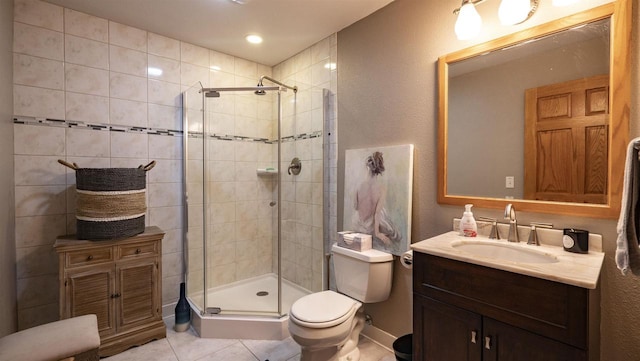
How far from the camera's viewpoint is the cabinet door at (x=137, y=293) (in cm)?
204

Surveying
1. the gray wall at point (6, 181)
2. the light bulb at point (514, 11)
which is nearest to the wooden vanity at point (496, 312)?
the light bulb at point (514, 11)

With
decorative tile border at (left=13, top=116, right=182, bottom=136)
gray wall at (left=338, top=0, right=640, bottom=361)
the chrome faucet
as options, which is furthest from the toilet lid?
decorative tile border at (left=13, top=116, right=182, bottom=136)

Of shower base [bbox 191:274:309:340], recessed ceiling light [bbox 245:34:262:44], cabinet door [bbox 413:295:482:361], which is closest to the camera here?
cabinet door [bbox 413:295:482:361]

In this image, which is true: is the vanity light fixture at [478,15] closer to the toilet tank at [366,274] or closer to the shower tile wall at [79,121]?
the toilet tank at [366,274]

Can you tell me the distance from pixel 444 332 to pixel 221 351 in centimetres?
157

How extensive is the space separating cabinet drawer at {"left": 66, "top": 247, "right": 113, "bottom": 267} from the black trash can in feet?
6.56

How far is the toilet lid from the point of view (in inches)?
64.2

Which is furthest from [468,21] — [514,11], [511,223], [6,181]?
[6,181]

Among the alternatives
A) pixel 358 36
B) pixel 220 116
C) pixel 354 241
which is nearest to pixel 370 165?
pixel 354 241

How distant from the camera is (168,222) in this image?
102 inches

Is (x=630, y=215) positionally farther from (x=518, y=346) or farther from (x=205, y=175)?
(x=205, y=175)

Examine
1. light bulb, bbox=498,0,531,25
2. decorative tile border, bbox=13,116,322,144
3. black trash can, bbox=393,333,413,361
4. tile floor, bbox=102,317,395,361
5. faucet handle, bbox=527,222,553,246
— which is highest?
light bulb, bbox=498,0,531,25

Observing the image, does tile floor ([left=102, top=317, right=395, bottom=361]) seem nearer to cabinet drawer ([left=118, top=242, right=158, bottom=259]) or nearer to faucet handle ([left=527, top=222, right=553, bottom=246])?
cabinet drawer ([left=118, top=242, right=158, bottom=259])

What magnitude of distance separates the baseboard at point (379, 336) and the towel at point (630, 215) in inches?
58.2
